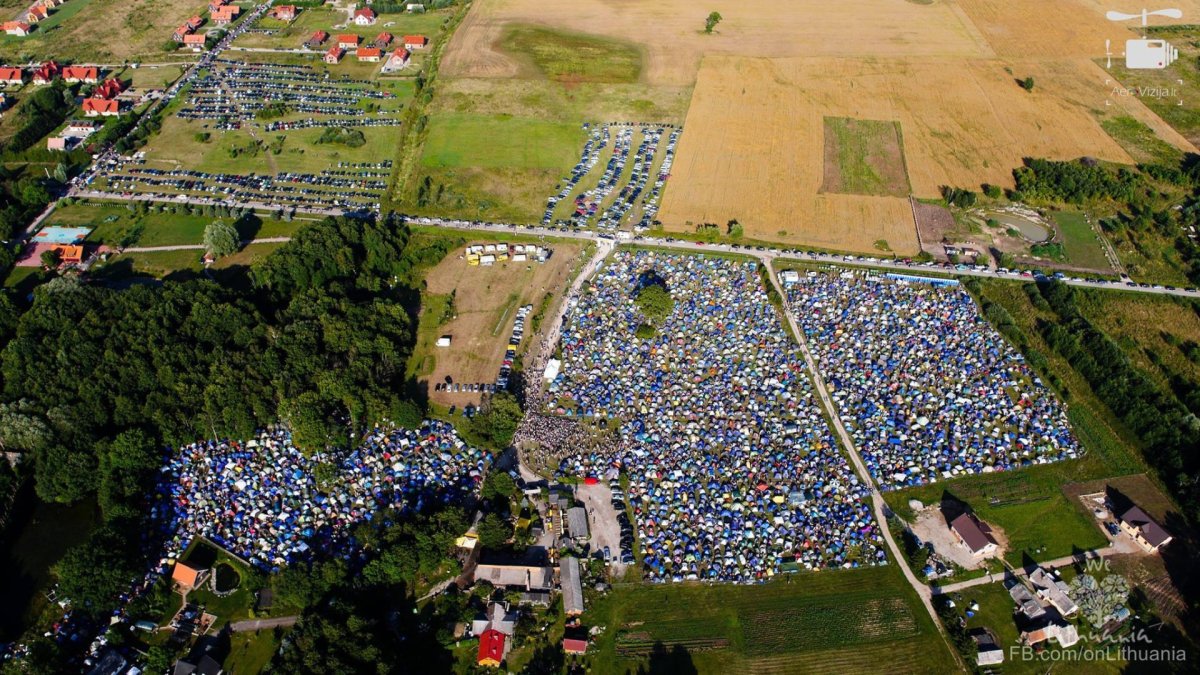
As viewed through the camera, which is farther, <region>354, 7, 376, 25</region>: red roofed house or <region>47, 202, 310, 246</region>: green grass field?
<region>354, 7, 376, 25</region>: red roofed house

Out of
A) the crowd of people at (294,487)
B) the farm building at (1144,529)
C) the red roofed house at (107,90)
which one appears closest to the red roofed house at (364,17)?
the red roofed house at (107,90)

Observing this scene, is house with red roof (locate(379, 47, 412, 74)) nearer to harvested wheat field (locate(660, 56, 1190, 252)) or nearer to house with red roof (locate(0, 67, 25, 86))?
harvested wheat field (locate(660, 56, 1190, 252))

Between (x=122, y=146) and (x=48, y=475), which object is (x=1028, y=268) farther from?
(x=122, y=146)

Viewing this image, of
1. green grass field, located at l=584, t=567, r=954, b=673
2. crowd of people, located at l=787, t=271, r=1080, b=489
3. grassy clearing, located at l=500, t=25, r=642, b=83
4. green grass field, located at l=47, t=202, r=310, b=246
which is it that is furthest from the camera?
grassy clearing, located at l=500, t=25, r=642, b=83

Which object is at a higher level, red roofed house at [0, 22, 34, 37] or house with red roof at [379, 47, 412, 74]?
red roofed house at [0, 22, 34, 37]

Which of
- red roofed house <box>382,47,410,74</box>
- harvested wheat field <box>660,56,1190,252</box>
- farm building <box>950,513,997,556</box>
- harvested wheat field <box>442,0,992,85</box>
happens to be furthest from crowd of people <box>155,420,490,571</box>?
red roofed house <box>382,47,410,74</box>

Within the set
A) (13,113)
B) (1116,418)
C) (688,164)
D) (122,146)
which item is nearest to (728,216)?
(688,164)
